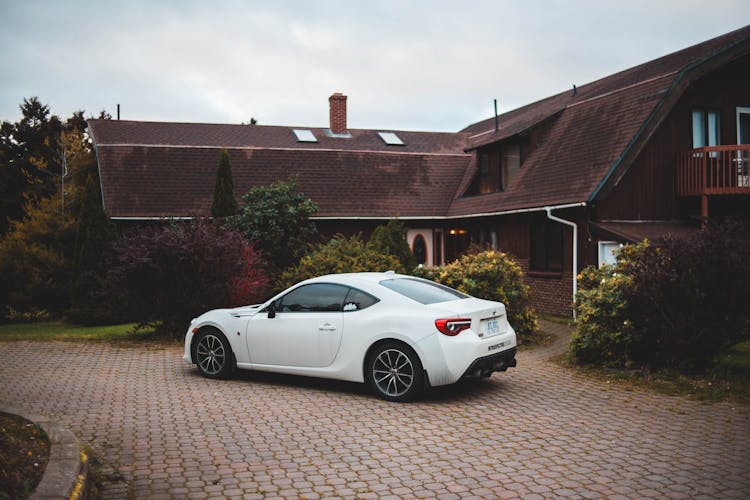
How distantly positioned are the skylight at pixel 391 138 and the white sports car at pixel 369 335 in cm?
2028

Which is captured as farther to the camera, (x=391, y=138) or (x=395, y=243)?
(x=391, y=138)

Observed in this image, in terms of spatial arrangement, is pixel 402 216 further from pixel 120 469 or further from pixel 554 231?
pixel 120 469

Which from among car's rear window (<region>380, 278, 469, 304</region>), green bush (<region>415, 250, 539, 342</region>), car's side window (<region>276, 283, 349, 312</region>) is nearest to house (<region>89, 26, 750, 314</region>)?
green bush (<region>415, 250, 539, 342</region>)

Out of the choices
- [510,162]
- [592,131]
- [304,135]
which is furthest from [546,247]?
[304,135]

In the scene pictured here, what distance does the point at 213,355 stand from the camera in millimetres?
9320

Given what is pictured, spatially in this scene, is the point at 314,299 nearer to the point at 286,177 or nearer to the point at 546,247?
the point at 546,247

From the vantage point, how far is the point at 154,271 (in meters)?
13.4

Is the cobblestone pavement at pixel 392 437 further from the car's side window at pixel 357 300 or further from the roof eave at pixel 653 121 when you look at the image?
the roof eave at pixel 653 121

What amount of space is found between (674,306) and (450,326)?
3.67 metres

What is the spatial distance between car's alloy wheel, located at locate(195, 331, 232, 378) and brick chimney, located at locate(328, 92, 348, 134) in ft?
71.4

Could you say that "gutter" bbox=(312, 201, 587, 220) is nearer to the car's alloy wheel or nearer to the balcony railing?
the balcony railing

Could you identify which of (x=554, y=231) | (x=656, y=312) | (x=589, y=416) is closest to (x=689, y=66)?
(x=554, y=231)

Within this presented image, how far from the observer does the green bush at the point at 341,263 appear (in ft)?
48.6

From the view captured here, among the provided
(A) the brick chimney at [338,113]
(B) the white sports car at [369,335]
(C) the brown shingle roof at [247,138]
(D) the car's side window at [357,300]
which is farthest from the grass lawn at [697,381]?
(A) the brick chimney at [338,113]
